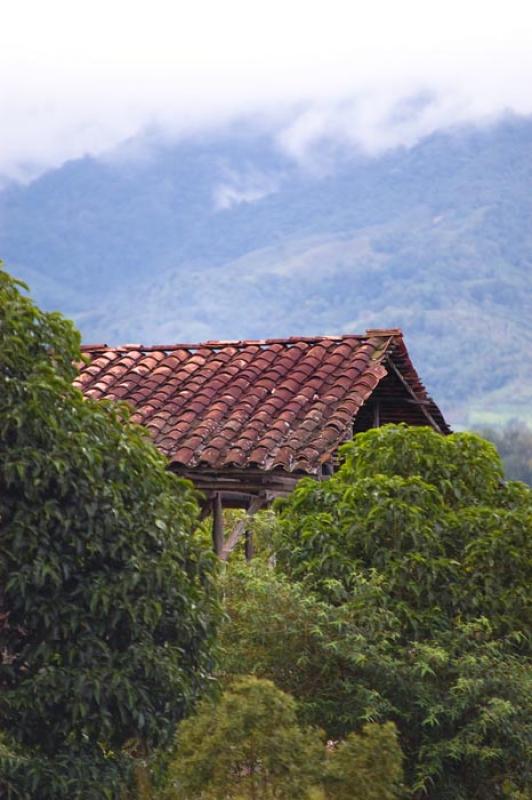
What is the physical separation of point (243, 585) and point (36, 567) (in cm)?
268

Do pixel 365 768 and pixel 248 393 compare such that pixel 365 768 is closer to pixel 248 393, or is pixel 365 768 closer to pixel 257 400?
pixel 257 400

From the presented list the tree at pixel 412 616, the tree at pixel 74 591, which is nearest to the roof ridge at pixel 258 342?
the tree at pixel 412 616

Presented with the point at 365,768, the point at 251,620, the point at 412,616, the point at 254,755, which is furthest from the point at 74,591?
the point at 412,616

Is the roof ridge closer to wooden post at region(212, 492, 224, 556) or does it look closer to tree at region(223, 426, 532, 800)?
wooden post at region(212, 492, 224, 556)

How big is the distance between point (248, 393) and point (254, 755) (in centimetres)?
881

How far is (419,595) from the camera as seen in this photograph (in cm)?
1045

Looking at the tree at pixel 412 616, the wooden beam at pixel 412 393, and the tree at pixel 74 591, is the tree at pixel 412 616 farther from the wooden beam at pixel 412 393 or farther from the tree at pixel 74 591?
the wooden beam at pixel 412 393

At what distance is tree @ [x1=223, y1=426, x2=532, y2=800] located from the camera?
9867 millimetres

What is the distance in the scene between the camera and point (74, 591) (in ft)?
27.2

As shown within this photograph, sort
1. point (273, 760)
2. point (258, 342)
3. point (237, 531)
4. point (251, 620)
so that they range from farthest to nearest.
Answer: point (258, 342) → point (237, 531) → point (251, 620) → point (273, 760)

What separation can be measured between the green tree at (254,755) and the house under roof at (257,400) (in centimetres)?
667

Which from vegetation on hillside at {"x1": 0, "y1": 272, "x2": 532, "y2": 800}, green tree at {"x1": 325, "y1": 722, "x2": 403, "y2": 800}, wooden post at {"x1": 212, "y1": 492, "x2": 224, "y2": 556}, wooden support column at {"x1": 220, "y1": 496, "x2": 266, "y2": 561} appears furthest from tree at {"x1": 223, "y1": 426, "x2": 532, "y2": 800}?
wooden post at {"x1": 212, "y1": 492, "x2": 224, "y2": 556}

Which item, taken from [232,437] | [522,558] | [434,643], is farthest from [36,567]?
[232,437]

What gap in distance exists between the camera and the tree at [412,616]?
32.4 feet
